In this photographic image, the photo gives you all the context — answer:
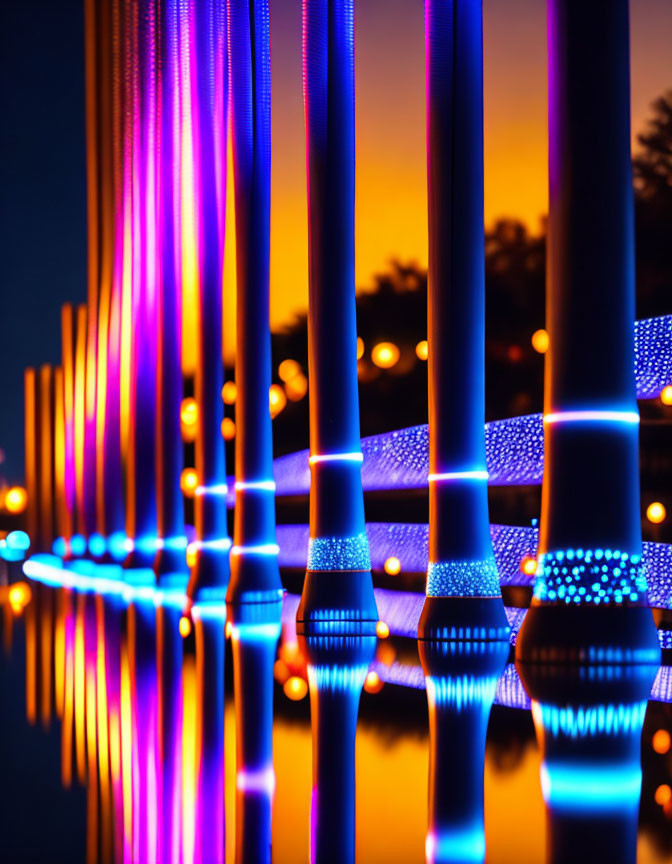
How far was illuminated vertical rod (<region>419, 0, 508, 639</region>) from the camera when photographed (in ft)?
45.6

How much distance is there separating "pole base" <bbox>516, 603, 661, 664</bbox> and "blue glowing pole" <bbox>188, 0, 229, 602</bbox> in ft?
48.4

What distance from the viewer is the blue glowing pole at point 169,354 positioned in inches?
1261

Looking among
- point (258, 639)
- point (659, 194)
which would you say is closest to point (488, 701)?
point (258, 639)

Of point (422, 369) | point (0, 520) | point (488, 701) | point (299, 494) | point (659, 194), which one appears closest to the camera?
point (488, 701)

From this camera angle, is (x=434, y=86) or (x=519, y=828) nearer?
(x=519, y=828)

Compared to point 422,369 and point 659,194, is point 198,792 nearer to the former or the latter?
point 659,194

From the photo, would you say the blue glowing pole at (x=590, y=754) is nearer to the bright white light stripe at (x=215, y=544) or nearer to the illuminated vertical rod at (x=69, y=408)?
the bright white light stripe at (x=215, y=544)

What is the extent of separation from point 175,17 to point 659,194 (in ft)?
61.7

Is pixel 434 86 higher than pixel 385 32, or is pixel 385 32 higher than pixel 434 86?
pixel 385 32

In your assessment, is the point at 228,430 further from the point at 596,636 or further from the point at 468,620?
the point at 596,636

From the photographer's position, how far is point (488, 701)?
8805mm

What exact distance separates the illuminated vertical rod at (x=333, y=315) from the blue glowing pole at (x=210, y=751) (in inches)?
80.3

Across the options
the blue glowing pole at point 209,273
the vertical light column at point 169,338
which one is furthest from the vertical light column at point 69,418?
the blue glowing pole at point 209,273

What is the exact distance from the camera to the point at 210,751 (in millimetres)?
7305
